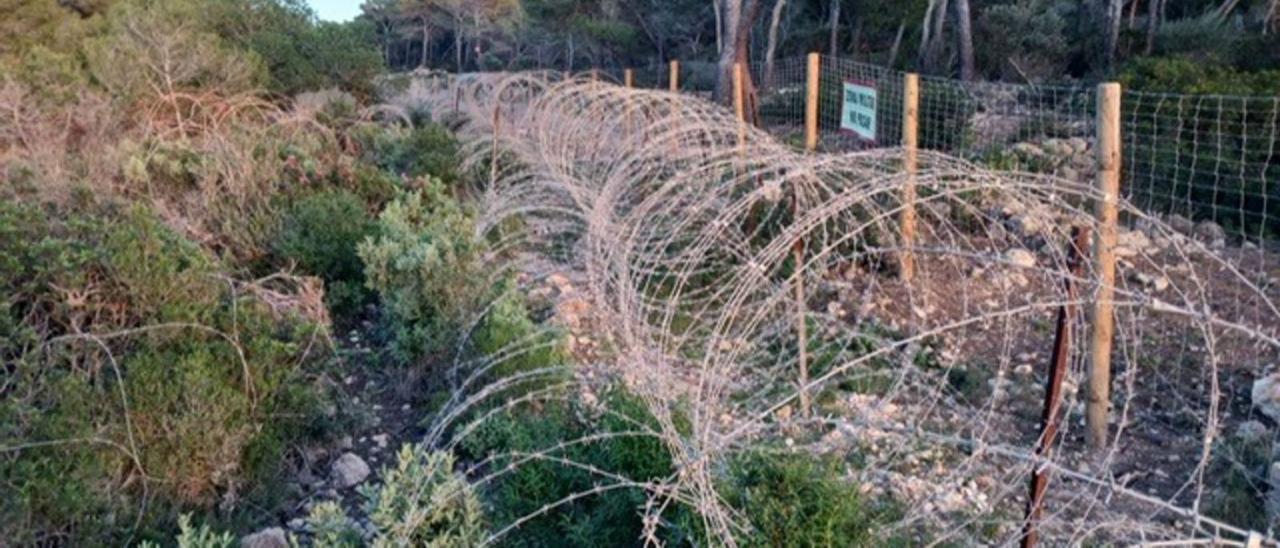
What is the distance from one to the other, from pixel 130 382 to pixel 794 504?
248 cm

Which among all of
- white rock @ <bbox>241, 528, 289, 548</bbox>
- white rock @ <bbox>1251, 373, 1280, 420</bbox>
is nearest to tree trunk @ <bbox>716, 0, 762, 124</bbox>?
white rock @ <bbox>1251, 373, 1280, 420</bbox>

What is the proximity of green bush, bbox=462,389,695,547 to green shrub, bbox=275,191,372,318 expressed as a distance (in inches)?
96.1

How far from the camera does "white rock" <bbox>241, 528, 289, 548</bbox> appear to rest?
3.21m

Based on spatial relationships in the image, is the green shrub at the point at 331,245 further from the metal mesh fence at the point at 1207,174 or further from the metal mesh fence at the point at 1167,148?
the metal mesh fence at the point at 1207,174

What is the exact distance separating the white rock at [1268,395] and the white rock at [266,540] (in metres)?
3.70

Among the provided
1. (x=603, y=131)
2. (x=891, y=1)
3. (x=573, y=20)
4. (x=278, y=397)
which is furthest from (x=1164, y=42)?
(x=573, y=20)

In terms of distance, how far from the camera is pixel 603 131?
6855 mm

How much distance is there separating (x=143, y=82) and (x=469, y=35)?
3408cm

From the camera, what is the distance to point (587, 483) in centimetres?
302

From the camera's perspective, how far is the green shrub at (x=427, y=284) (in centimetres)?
457

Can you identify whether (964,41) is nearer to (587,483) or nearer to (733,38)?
(733,38)

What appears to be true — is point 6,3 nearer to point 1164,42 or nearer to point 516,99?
point 516,99

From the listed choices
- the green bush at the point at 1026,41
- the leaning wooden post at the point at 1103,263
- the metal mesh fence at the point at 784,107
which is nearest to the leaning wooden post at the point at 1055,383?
the leaning wooden post at the point at 1103,263

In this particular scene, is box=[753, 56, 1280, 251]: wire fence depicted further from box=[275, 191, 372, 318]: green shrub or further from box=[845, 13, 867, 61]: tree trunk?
box=[845, 13, 867, 61]: tree trunk
